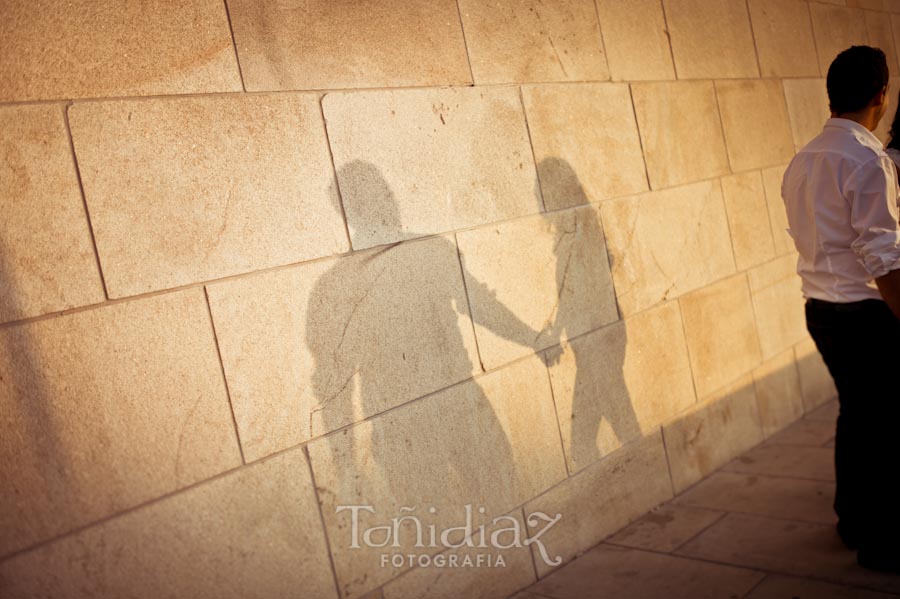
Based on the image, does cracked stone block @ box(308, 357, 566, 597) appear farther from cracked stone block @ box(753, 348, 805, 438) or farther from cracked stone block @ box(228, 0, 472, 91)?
cracked stone block @ box(753, 348, 805, 438)

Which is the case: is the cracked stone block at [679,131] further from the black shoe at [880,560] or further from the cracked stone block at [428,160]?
the black shoe at [880,560]

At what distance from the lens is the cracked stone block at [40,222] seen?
242 cm

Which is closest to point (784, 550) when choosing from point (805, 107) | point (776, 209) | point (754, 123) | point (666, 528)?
point (666, 528)

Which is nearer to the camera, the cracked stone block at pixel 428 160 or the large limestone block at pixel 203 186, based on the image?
the large limestone block at pixel 203 186

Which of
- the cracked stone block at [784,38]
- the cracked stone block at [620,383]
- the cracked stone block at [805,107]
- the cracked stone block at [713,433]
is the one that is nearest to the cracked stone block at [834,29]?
the cracked stone block at [784,38]

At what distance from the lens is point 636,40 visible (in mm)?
4750

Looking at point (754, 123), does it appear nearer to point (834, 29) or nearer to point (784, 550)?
point (834, 29)

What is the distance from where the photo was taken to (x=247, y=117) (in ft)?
9.80

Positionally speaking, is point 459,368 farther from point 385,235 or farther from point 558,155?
point 558,155

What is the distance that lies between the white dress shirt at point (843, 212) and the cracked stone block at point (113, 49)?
2502 millimetres

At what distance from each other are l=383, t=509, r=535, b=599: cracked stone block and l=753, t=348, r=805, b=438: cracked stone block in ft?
8.50

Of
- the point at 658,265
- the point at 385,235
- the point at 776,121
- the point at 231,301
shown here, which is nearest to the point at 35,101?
the point at 231,301

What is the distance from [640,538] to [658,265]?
1.70 meters

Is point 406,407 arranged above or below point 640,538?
above
